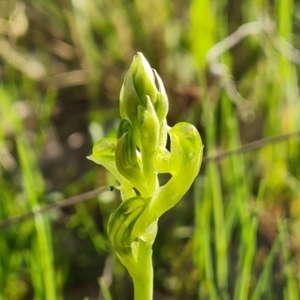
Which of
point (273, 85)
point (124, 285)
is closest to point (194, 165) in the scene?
point (124, 285)

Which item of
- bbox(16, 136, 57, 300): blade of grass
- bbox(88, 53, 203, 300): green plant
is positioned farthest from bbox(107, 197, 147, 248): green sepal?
bbox(16, 136, 57, 300): blade of grass

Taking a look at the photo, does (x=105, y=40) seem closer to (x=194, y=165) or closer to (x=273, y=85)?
(x=273, y=85)

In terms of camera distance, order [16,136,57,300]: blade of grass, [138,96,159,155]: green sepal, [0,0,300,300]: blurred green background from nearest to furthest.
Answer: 1. [138,96,159,155]: green sepal
2. [16,136,57,300]: blade of grass
3. [0,0,300,300]: blurred green background

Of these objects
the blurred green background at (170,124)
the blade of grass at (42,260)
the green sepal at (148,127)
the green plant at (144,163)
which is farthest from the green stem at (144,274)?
the blade of grass at (42,260)

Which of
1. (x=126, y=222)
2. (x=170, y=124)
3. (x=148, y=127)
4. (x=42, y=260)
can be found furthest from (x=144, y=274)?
(x=170, y=124)

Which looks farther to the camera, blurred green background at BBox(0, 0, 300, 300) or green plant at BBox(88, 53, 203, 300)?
blurred green background at BBox(0, 0, 300, 300)

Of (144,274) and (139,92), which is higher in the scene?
(139,92)

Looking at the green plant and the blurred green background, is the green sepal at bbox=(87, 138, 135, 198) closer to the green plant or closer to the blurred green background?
the green plant

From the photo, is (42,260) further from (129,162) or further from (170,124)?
(170,124)
